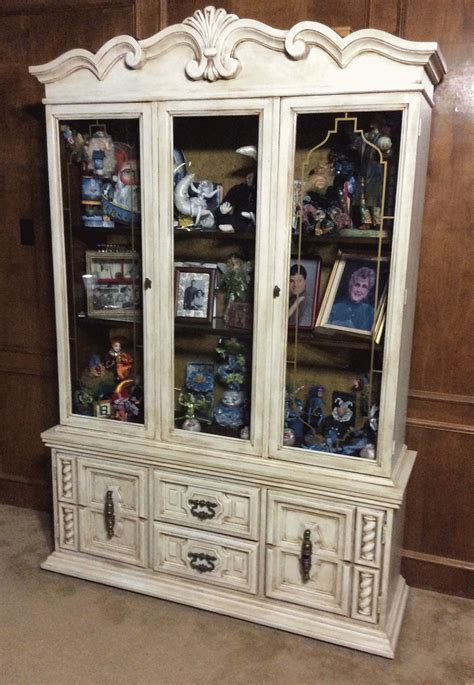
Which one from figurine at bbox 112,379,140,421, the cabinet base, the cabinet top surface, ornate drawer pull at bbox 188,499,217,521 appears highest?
the cabinet top surface

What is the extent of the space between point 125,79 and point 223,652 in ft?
6.49

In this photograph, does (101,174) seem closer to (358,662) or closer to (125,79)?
(125,79)

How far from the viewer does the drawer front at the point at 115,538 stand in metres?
2.42

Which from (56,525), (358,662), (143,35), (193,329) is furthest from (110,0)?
(358,662)

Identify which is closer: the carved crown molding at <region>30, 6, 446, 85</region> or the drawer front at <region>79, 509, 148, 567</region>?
the carved crown molding at <region>30, 6, 446, 85</region>

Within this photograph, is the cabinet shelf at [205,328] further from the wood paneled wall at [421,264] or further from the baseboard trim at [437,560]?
the baseboard trim at [437,560]

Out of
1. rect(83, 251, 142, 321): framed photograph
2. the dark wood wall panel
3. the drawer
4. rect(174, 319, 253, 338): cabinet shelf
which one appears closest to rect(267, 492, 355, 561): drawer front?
the drawer

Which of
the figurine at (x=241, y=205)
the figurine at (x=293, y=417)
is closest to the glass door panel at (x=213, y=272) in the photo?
the figurine at (x=241, y=205)

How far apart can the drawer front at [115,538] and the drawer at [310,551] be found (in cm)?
52

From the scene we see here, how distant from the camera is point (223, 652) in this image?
6.95 ft

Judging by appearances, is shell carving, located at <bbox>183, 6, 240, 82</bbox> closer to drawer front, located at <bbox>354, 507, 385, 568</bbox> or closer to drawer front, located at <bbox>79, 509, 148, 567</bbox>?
drawer front, located at <bbox>354, 507, 385, 568</bbox>

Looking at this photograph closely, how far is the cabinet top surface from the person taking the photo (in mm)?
1831

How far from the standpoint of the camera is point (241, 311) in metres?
2.22

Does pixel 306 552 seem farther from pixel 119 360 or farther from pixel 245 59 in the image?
pixel 245 59
